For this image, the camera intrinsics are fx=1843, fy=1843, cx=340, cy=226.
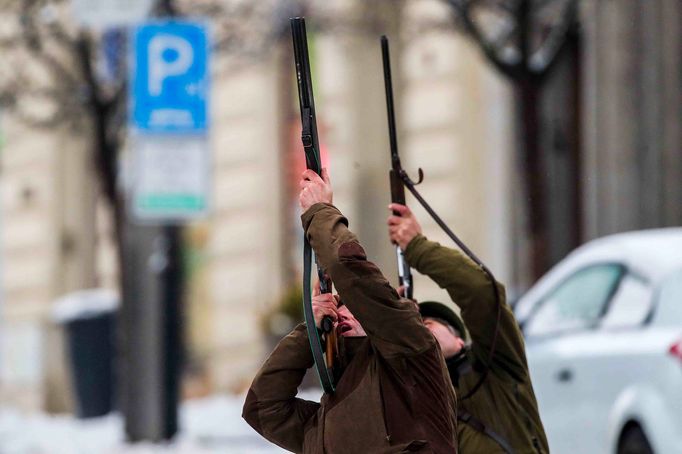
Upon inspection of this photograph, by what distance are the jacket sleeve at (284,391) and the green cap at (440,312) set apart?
2.50 feet

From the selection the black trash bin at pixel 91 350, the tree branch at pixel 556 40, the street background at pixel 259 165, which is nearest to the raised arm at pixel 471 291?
the street background at pixel 259 165

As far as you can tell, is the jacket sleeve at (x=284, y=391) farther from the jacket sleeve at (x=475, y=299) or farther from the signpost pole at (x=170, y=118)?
the signpost pole at (x=170, y=118)

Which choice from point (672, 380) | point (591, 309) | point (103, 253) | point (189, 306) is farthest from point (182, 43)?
point (103, 253)

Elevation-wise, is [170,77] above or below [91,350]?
above

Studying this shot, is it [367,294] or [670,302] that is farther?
[670,302]

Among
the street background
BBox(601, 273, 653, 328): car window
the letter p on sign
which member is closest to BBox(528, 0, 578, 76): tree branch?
the street background

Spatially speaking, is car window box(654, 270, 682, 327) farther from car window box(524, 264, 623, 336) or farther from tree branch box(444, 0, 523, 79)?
tree branch box(444, 0, 523, 79)

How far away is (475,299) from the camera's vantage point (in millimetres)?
5105

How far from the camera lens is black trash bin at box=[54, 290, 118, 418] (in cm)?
1792

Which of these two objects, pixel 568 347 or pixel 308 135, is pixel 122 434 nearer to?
pixel 568 347

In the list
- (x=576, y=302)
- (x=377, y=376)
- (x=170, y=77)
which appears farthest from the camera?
(x=170, y=77)

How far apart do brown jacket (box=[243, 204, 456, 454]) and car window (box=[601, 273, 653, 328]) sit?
12.9ft

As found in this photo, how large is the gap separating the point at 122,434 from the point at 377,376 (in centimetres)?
1085

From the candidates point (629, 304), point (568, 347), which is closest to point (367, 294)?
point (629, 304)
